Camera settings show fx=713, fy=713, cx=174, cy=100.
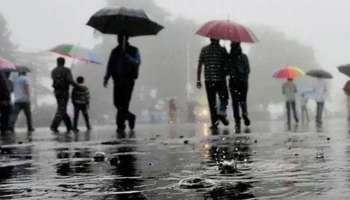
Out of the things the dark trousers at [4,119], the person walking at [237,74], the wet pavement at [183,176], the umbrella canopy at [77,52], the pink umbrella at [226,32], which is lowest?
the wet pavement at [183,176]

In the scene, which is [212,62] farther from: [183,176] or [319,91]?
[319,91]

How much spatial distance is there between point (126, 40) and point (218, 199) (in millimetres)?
10182

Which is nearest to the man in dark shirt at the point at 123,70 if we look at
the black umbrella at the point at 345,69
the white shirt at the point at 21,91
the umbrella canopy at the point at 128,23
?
the umbrella canopy at the point at 128,23

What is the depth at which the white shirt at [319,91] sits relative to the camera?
78.5ft

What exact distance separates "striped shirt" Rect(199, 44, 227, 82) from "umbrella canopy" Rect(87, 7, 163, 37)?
134 centimetres

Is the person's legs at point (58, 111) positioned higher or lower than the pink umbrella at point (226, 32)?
lower

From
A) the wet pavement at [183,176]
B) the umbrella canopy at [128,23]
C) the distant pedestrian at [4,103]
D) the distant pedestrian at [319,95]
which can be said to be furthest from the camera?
the distant pedestrian at [319,95]

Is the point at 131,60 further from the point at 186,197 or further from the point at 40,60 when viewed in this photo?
the point at 40,60

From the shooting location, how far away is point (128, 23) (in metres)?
13.9

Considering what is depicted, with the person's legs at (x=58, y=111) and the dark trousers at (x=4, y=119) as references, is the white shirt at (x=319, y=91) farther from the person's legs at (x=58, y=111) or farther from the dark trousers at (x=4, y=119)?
the dark trousers at (x=4, y=119)

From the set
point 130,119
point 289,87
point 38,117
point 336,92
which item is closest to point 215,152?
point 130,119

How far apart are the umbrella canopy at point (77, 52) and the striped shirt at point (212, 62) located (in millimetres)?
5692

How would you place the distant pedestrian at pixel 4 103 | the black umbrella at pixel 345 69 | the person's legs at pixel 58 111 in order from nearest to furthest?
the distant pedestrian at pixel 4 103 < the person's legs at pixel 58 111 < the black umbrella at pixel 345 69

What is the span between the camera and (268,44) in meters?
90.6
